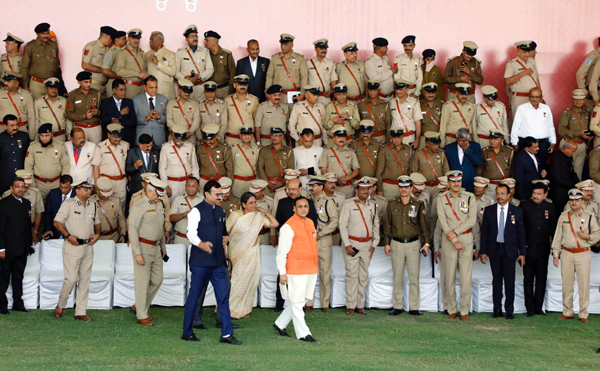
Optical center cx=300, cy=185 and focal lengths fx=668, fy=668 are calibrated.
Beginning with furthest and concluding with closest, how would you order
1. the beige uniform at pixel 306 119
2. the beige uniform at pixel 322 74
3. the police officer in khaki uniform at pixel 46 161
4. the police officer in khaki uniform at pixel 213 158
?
the beige uniform at pixel 322 74, the beige uniform at pixel 306 119, the police officer in khaki uniform at pixel 213 158, the police officer in khaki uniform at pixel 46 161

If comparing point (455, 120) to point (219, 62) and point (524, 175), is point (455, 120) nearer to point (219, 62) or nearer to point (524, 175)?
point (524, 175)

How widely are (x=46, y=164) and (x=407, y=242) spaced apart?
214 inches

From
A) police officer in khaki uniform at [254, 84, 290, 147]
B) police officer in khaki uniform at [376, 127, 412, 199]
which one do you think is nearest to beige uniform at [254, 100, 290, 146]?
police officer in khaki uniform at [254, 84, 290, 147]

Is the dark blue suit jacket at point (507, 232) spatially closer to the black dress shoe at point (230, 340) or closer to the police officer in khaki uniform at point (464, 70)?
the police officer in khaki uniform at point (464, 70)

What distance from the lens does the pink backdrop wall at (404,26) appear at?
12.4m

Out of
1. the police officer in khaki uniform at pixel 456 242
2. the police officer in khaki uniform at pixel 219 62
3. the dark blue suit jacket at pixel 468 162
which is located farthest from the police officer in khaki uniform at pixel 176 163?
the dark blue suit jacket at pixel 468 162

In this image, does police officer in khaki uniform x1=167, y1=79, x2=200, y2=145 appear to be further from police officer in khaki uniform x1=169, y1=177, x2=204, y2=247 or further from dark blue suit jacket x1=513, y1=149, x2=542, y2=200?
dark blue suit jacket x1=513, y1=149, x2=542, y2=200

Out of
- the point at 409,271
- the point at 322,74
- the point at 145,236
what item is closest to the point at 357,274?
the point at 409,271

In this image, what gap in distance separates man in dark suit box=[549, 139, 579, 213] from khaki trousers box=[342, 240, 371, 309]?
134 inches

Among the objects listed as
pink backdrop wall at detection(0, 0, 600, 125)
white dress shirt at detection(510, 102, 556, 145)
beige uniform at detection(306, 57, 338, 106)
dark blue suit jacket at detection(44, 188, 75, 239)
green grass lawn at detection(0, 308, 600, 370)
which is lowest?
green grass lawn at detection(0, 308, 600, 370)

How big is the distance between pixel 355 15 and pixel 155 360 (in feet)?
27.4

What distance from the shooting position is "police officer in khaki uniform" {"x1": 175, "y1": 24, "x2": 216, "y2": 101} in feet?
37.0

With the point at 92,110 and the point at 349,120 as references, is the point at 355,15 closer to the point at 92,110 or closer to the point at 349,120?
the point at 349,120

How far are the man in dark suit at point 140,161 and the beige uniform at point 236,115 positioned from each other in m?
1.37
